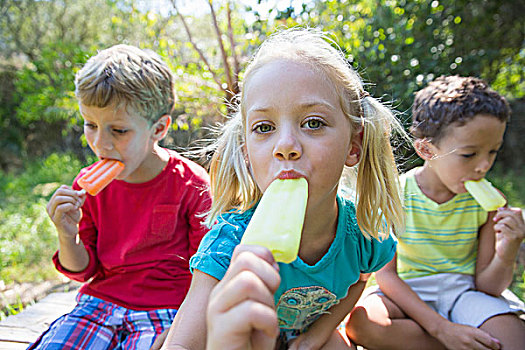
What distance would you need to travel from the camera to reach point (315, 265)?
1.85 meters

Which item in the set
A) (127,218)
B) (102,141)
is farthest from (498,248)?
(102,141)

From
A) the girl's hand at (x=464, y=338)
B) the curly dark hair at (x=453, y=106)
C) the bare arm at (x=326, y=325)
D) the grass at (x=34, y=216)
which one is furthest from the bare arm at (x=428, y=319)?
the grass at (x=34, y=216)

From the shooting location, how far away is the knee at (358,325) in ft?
7.88

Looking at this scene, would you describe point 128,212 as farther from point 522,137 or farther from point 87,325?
point 522,137

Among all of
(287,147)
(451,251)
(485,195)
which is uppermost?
(287,147)

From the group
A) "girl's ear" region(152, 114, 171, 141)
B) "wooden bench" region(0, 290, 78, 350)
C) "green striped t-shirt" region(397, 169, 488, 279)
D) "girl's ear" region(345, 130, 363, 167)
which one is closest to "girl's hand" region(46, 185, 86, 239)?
"girl's ear" region(152, 114, 171, 141)

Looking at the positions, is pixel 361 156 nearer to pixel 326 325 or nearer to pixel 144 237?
pixel 326 325

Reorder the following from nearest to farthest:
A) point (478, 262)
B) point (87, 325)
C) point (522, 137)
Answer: point (87, 325), point (478, 262), point (522, 137)

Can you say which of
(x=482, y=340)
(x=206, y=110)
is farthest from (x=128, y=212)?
(x=206, y=110)

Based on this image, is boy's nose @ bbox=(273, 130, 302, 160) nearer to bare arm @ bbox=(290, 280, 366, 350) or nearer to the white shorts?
bare arm @ bbox=(290, 280, 366, 350)

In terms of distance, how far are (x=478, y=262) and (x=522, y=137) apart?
6.92m

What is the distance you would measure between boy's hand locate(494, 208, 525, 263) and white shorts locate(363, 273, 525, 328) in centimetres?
27

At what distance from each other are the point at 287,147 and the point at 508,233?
1.57m

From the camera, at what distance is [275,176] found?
160 cm
